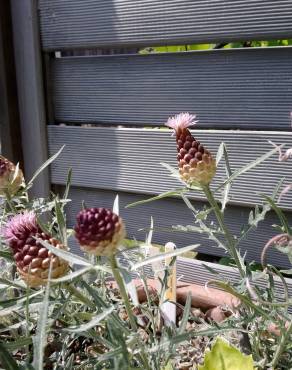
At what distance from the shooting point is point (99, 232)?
477mm

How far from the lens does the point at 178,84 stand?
113 cm

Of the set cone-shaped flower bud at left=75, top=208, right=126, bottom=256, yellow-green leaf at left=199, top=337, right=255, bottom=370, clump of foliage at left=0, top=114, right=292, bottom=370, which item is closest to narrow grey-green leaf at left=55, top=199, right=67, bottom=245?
clump of foliage at left=0, top=114, right=292, bottom=370

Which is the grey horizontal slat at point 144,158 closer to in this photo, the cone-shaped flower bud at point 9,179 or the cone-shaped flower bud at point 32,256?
the cone-shaped flower bud at point 9,179

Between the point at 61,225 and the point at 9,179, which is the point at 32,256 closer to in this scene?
the point at 61,225

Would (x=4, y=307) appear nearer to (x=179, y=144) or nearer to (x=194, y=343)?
(x=179, y=144)

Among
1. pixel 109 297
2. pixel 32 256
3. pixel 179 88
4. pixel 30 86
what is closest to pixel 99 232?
pixel 32 256

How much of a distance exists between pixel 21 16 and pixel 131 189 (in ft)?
1.85

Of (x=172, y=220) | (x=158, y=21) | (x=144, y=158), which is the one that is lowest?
(x=172, y=220)

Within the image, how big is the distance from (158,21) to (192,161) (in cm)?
59

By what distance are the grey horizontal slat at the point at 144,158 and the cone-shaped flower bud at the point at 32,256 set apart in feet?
2.03

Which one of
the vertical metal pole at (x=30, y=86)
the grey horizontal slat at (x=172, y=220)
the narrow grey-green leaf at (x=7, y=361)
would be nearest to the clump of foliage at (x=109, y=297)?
the narrow grey-green leaf at (x=7, y=361)

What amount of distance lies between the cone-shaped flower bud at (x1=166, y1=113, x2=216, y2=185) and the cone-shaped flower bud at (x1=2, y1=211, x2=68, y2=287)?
0.21m

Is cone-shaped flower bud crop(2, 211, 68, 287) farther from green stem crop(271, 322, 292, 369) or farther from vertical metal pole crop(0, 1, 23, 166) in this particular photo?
vertical metal pole crop(0, 1, 23, 166)

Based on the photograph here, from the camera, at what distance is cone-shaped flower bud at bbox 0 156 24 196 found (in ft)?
2.36
